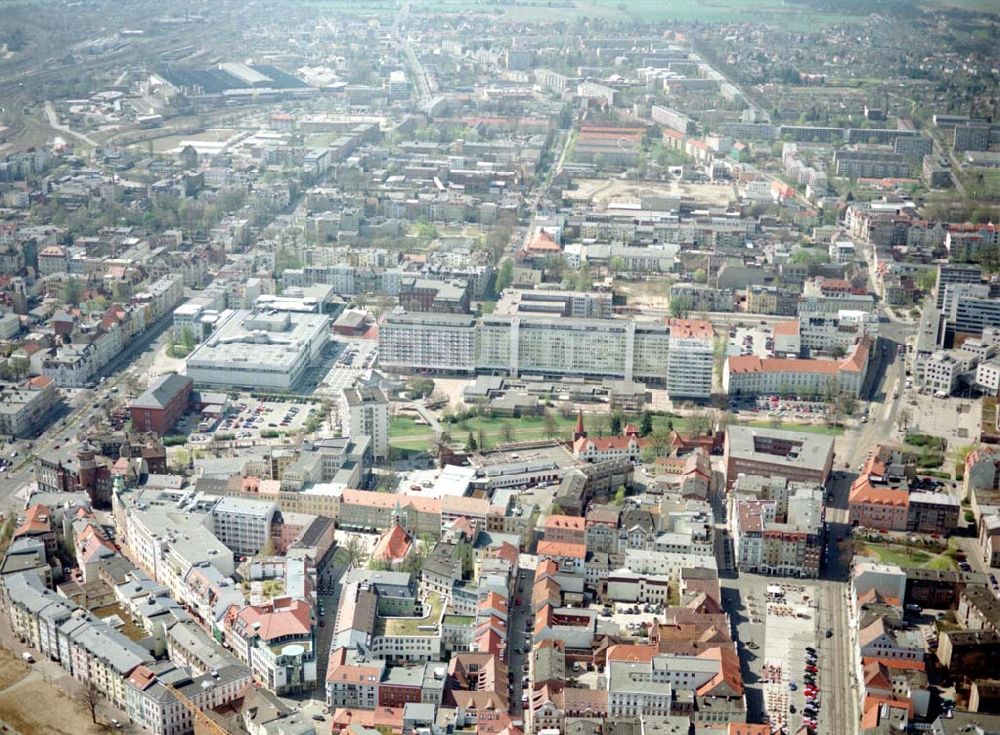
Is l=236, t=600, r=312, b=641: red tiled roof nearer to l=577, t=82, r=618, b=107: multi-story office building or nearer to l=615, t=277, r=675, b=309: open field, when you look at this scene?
l=615, t=277, r=675, b=309: open field

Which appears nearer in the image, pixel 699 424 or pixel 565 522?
pixel 565 522

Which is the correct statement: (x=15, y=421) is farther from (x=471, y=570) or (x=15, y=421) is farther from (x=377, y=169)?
(x=377, y=169)

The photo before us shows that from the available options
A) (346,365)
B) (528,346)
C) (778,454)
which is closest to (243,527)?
(346,365)

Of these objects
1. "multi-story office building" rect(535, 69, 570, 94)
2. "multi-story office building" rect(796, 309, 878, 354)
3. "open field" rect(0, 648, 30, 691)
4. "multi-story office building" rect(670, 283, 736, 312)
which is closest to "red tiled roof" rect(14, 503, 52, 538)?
"open field" rect(0, 648, 30, 691)

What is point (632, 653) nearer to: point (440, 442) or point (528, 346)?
point (440, 442)

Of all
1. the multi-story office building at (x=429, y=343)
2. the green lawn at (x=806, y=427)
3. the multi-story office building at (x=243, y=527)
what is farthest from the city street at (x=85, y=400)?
the green lawn at (x=806, y=427)

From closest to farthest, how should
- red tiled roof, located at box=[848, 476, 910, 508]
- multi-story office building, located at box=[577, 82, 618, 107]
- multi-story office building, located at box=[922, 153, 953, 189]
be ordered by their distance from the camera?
red tiled roof, located at box=[848, 476, 910, 508], multi-story office building, located at box=[922, 153, 953, 189], multi-story office building, located at box=[577, 82, 618, 107]

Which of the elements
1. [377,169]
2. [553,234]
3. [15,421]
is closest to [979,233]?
[553,234]
